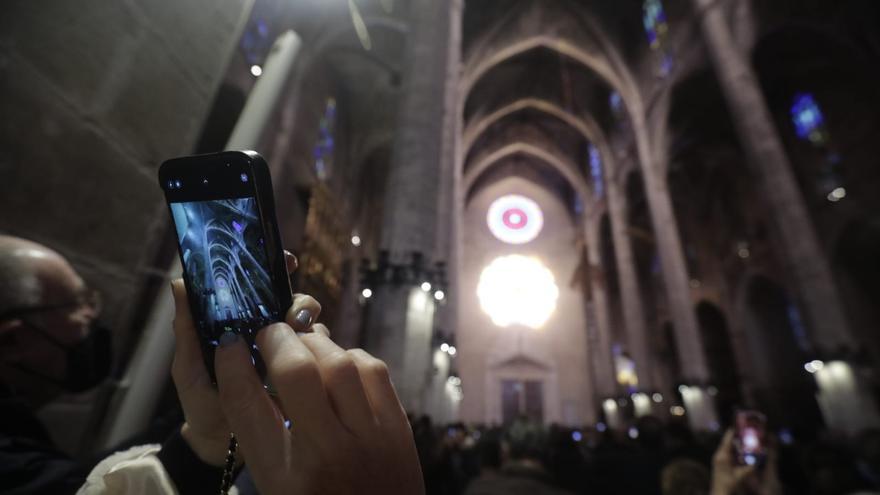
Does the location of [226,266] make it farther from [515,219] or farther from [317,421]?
[515,219]

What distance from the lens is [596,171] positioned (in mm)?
21828

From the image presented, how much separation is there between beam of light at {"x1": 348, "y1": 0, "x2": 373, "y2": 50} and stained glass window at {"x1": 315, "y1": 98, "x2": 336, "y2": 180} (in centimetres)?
201

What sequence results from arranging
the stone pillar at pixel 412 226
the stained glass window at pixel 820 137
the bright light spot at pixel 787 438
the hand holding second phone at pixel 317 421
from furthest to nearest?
1. the stained glass window at pixel 820 137
2. the bright light spot at pixel 787 438
3. the stone pillar at pixel 412 226
4. the hand holding second phone at pixel 317 421

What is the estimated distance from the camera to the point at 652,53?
52.9 ft

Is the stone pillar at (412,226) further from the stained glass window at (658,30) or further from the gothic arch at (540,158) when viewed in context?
the gothic arch at (540,158)

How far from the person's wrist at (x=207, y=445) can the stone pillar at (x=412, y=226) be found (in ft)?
13.0

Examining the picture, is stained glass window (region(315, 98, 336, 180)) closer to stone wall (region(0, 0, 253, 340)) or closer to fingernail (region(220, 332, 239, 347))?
stone wall (region(0, 0, 253, 340))

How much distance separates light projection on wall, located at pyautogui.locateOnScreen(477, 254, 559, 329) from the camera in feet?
72.3

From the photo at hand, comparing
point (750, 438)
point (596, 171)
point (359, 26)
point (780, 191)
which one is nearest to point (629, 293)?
point (596, 171)

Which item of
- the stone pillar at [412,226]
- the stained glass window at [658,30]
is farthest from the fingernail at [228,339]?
the stained glass window at [658,30]

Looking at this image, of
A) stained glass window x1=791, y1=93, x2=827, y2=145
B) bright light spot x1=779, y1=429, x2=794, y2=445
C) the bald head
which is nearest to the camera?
the bald head

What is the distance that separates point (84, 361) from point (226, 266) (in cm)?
115

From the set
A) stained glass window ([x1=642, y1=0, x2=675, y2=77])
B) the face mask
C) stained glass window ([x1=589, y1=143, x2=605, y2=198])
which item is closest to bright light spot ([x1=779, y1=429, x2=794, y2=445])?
the face mask

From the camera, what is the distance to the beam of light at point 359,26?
33.1ft
